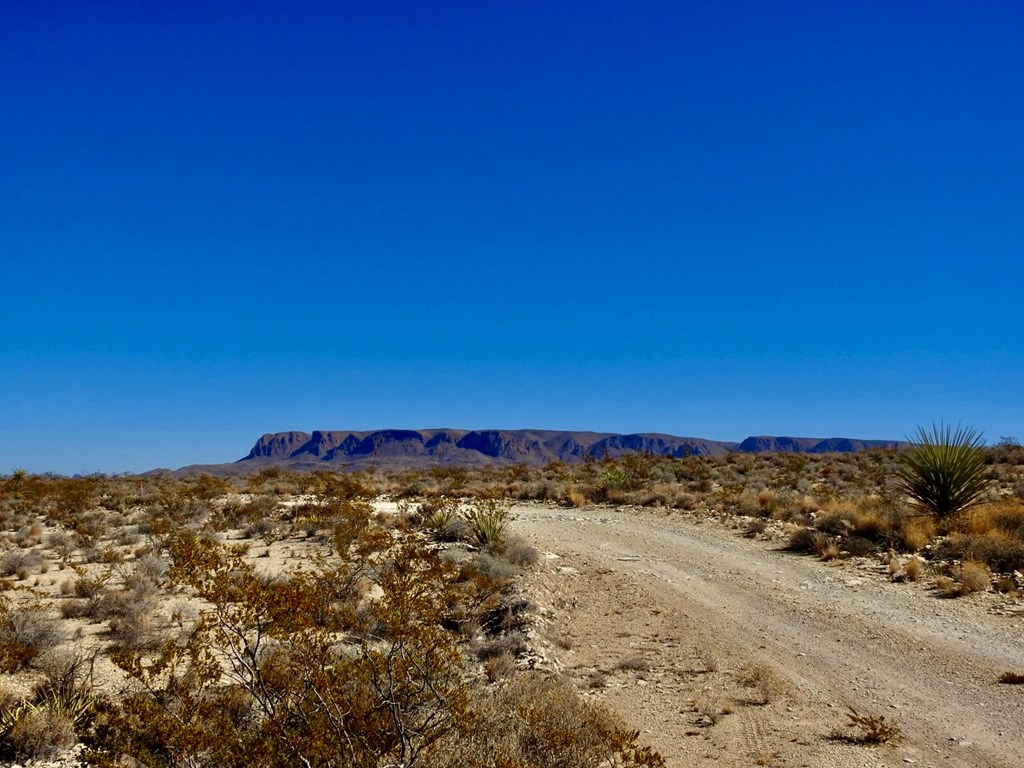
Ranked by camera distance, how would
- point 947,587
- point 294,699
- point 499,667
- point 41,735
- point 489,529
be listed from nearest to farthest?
point 294,699, point 41,735, point 499,667, point 947,587, point 489,529

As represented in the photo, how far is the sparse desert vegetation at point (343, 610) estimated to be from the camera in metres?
5.14

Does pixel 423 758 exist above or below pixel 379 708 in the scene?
below

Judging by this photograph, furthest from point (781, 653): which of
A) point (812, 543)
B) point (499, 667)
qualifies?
point (812, 543)

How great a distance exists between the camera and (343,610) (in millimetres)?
7711

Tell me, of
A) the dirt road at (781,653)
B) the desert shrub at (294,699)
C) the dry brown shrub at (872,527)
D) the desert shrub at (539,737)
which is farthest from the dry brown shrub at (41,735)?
the dry brown shrub at (872,527)

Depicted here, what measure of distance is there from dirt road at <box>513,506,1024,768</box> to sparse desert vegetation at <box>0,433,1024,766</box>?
0.26 metres

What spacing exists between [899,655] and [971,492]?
28.7 feet

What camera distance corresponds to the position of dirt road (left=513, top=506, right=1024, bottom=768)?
6.64 metres

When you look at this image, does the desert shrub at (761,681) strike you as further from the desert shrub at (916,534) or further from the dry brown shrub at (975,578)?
the desert shrub at (916,534)

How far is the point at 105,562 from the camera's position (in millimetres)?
13539

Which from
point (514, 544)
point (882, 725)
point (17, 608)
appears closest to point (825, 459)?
point (514, 544)

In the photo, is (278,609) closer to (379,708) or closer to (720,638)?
(379,708)

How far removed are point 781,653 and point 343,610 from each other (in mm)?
5631

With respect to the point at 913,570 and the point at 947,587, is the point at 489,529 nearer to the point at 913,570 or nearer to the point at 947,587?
the point at 913,570
